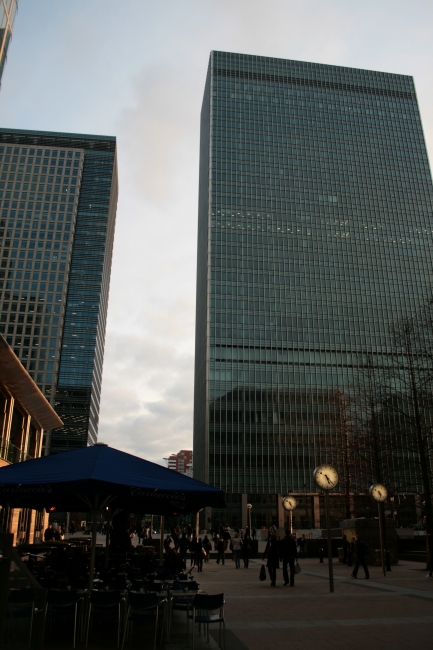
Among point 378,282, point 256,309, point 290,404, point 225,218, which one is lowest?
point 290,404

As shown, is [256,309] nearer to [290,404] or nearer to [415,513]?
[290,404]

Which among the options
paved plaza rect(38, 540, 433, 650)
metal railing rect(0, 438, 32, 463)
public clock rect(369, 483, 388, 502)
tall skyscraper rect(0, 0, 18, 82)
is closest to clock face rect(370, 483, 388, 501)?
public clock rect(369, 483, 388, 502)

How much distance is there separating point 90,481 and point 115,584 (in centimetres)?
245

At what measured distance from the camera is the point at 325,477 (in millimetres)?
19906

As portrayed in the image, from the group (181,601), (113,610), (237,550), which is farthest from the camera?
(237,550)

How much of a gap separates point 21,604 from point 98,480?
3815mm

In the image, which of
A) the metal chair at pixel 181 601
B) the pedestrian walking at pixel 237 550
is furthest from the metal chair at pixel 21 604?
the pedestrian walking at pixel 237 550

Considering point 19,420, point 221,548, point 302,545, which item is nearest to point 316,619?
point 221,548

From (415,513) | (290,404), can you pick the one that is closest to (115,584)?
(290,404)

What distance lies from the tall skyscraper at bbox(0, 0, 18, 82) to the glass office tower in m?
71.0

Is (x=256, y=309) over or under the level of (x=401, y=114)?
under

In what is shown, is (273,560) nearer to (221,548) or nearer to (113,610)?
(113,610)

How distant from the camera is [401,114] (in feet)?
389

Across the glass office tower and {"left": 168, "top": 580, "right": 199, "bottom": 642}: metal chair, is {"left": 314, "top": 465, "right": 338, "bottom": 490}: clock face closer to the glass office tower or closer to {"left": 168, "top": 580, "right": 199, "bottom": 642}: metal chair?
{"left": 168, "top": 580, "right": 199, "bottom": 642}: metal chair
